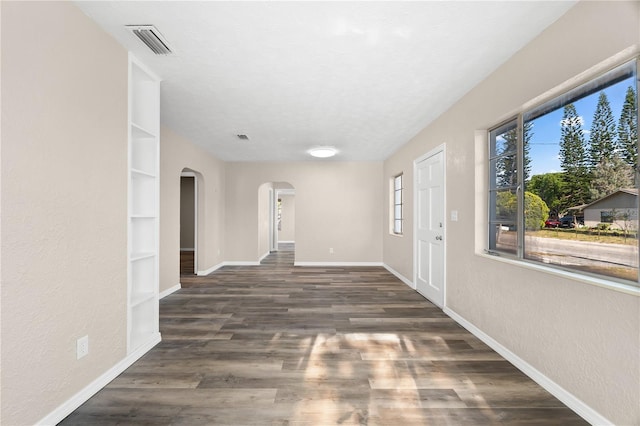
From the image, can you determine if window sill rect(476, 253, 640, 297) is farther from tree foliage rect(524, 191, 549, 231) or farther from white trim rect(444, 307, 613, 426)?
white trim rect(444, 307, 613, 426)

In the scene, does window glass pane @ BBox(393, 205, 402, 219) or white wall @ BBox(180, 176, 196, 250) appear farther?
white wall @ BBox(180, 176, 196, 250)

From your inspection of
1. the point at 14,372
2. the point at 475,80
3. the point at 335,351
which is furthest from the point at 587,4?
the point at 14,372

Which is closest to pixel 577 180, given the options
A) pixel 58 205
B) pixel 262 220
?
pixel 58 205

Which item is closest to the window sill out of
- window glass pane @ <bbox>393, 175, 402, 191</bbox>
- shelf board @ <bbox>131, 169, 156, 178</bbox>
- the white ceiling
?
the white ceiling

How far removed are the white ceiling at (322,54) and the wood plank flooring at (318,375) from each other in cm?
256

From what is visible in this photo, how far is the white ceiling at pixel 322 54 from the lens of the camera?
5.97ft

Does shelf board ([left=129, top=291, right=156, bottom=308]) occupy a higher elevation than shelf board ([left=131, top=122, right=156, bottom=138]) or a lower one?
lower

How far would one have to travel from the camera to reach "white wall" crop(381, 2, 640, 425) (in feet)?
4.92

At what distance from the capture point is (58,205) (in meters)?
1.67

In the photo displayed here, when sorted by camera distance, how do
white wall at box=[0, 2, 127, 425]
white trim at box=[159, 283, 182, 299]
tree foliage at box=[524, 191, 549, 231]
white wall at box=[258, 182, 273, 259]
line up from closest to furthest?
white wall at box=[0, 2, 127, 425], tree foliage at box=[524, 191, 549, 231], white trim at box=[159, 283, 182, 299], white wall at box=[258, 182, 273, 259]

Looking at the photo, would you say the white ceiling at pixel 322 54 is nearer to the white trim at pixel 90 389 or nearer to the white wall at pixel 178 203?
the white wall at pixel 178 203

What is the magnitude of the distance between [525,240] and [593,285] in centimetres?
78

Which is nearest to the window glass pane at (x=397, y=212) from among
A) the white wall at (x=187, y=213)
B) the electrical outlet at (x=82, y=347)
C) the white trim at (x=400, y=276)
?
the white trim at (x=400, y=276)

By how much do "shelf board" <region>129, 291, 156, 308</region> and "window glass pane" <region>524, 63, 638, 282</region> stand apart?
3.35 metres
